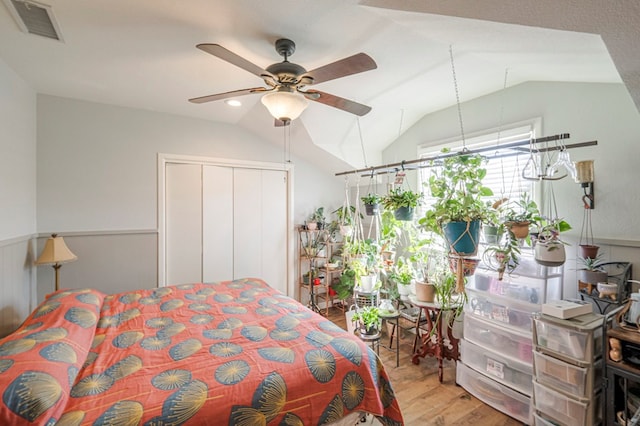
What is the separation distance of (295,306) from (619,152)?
2386 millimetres

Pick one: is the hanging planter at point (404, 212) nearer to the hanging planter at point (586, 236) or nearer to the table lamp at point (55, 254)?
the hanging planter at point (586, 236)

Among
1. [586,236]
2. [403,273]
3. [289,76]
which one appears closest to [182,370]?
[289,76]

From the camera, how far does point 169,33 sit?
168cm

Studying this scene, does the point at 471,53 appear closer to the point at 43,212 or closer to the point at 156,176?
the point at 156,176

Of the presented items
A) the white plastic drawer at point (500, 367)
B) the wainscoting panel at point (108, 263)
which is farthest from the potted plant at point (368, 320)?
the wainscoting panel at point (108, 263)

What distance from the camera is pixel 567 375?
1705 mm

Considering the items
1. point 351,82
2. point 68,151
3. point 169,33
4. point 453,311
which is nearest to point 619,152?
point 453,311

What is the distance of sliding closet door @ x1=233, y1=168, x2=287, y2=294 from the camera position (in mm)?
3594

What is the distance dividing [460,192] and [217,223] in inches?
107

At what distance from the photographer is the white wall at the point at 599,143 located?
69.4 inches

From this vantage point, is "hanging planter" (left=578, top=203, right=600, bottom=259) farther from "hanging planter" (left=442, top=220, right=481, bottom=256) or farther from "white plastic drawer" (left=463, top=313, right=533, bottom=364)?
"hanging planter" (left=442, top=220, right=481, bottom=256)

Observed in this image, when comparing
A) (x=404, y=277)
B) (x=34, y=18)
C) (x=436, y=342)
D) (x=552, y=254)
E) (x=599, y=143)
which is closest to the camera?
(x=34, y=18)

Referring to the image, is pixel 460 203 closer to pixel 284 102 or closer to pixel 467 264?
pixel 467 264

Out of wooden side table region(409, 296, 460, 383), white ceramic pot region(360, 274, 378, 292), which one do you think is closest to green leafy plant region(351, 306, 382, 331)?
white ceramic pot region(360, 274, 378, 292)
